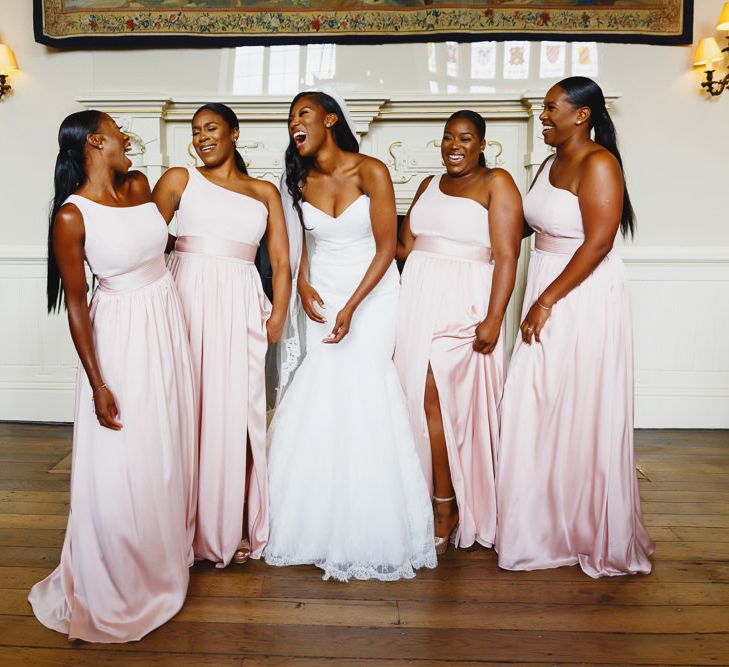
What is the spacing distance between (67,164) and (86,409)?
29.7 inches

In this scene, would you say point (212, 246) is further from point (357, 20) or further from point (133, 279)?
point (357, 20)

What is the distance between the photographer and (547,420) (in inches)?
106

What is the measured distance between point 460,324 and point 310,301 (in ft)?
1.96

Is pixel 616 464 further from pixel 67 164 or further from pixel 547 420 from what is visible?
pixel 67 164

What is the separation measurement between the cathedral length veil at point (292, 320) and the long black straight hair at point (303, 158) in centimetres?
3

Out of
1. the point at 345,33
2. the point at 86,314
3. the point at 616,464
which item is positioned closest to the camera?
the point at 86,314

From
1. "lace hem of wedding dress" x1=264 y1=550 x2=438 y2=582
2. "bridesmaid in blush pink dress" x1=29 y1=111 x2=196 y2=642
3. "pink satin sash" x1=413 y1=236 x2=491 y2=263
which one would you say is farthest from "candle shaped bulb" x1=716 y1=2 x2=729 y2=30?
"bridesmaid in blush pink dress" x1=29 y1=111 x2=196 y2=642

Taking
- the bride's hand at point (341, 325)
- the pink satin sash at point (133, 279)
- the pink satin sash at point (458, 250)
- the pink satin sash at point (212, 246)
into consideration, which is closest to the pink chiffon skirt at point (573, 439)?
the pink satin sash at point (458, 250)

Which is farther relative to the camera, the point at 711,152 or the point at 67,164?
the point at 711,152

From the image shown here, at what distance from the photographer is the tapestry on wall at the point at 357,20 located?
438 cm

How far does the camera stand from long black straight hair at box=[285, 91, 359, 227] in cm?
266

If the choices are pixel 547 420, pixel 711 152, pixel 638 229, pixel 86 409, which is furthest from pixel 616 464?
pixel 711 152

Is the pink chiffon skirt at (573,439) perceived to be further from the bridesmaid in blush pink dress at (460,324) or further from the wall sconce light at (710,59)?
the wall sconce light at (710,59)

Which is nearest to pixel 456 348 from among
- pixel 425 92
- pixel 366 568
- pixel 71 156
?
pixel 366 568
